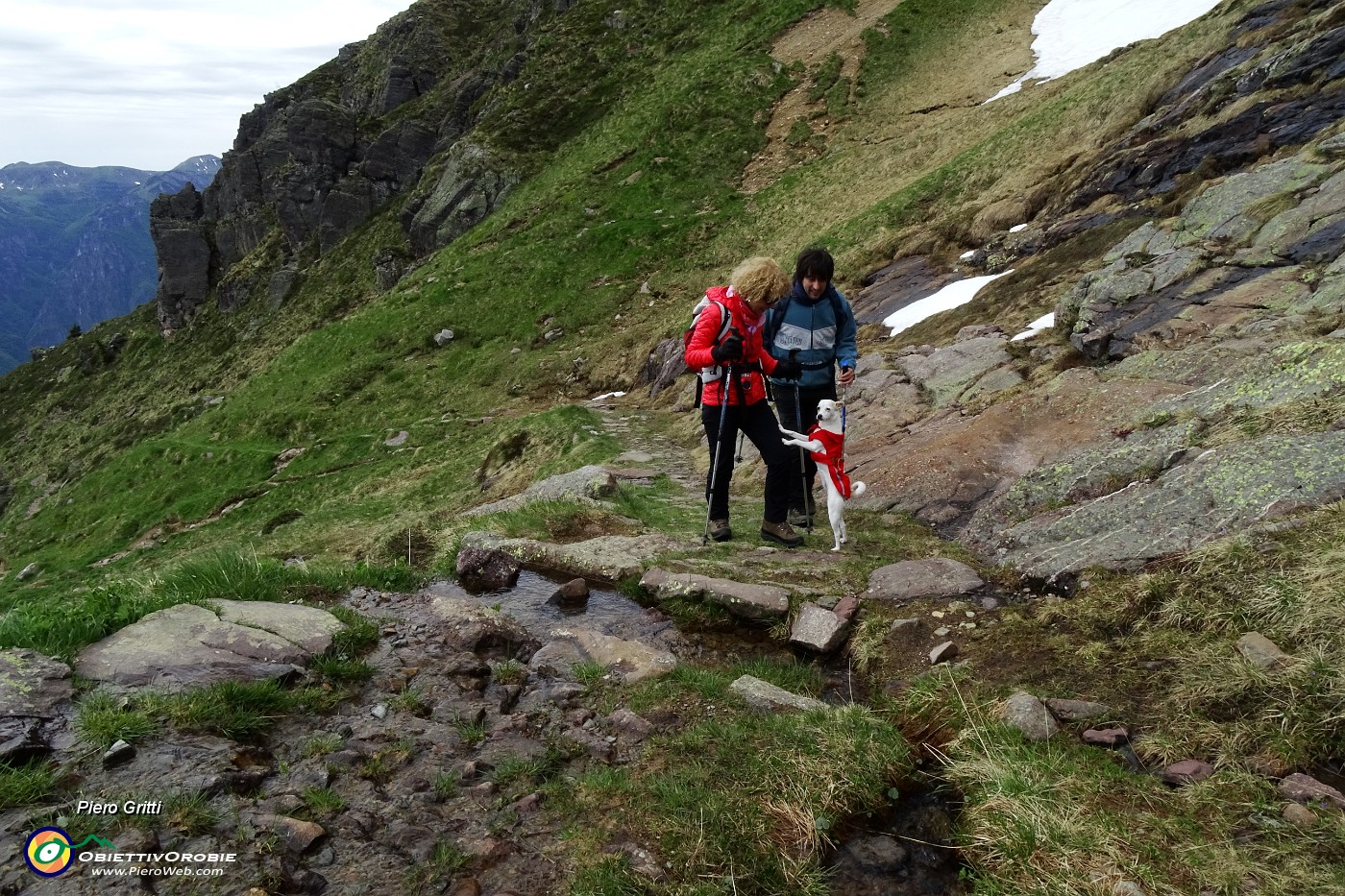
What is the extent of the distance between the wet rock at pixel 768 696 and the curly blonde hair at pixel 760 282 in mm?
4645

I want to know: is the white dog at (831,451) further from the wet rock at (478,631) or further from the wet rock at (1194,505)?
the wet rock at (478,631)

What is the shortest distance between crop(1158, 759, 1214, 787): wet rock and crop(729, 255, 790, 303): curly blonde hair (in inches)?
237

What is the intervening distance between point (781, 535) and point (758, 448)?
1273 millimetres

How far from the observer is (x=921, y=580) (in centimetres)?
739

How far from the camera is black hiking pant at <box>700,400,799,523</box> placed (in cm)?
910

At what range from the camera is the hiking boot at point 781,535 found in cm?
934

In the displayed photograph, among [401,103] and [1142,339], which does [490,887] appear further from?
[401,103]

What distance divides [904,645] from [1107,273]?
34.8ft

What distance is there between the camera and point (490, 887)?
3.87 meters

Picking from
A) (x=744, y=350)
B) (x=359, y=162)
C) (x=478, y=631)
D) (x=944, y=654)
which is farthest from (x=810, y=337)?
(x=359, y=162)

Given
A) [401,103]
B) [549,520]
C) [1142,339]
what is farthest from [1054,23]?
[401,103]

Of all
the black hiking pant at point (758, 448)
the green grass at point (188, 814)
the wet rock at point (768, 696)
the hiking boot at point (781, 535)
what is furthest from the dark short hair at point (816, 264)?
the green grass at point (188, 814)

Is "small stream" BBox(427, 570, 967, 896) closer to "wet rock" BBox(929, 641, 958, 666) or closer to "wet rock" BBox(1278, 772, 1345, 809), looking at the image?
"wet rock" BBox(929, 641, 958, 666)

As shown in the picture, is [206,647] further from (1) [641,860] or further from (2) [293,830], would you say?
(1) [641,860]
